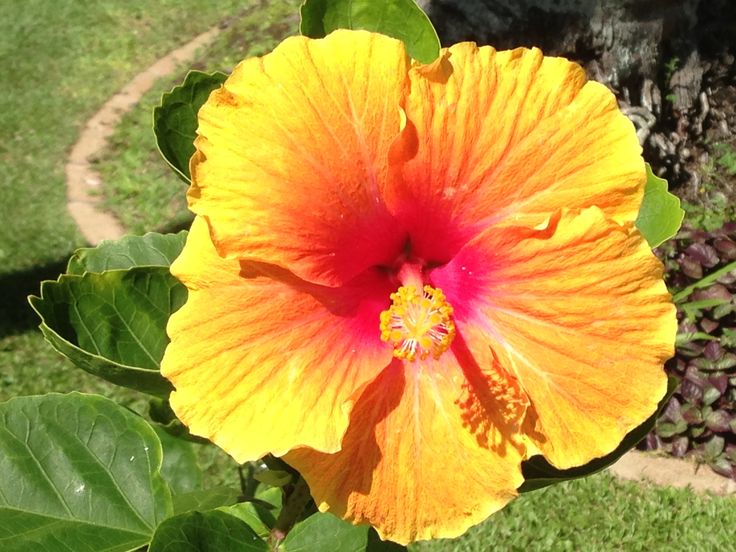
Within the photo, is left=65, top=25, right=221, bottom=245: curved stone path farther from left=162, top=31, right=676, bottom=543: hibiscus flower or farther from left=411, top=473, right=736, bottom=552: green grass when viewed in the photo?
left=162, top=31, right=676, bottom=543: hibiscus flower

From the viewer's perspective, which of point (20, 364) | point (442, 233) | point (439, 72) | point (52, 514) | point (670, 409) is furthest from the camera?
point (20, 364)

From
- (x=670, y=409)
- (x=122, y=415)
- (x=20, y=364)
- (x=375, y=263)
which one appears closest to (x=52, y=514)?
(x=122, y=415)

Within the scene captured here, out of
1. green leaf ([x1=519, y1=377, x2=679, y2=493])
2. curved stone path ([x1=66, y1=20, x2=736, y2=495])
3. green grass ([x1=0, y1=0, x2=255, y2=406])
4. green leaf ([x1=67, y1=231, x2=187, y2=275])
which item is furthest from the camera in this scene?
green grass ([x1=0, y1=0, x2=255, y2=406])

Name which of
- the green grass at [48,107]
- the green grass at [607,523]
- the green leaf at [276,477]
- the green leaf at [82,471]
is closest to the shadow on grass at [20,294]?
the green grass at [48,107]

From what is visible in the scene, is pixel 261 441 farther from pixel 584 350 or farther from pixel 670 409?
pixel 670 409

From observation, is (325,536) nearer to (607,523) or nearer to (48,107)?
(607,523)

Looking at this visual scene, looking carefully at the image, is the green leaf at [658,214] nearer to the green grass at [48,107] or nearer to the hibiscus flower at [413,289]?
the hibiscus flower at [413,289]

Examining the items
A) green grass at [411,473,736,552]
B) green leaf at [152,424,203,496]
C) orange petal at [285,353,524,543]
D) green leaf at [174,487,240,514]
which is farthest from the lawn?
orange petal at [285,353,524,543]
